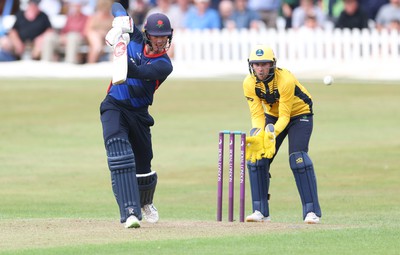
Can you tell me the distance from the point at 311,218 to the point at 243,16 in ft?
67.7

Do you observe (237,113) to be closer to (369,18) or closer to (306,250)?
(369,18)

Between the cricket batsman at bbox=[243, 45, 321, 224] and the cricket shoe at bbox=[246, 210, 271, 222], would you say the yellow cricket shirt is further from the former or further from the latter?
the cricket shoe at bbox=[246, 210, 271, 222]

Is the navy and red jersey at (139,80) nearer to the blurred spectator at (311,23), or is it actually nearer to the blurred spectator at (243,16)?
the blurred spectator at (311,23)

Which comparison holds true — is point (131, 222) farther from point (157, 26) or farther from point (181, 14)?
point (181, 14)

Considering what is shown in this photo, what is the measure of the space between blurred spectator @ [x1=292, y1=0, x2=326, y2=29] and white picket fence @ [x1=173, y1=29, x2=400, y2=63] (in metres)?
0.49

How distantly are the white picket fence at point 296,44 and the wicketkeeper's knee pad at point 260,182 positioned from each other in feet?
60.8

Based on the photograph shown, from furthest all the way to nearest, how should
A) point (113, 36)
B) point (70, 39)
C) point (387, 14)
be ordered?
point (70, 39), point (387, 14), point (113, 36)

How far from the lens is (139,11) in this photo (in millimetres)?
33344

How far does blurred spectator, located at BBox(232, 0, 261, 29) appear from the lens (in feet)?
106

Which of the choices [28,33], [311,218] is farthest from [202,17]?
[311,218]

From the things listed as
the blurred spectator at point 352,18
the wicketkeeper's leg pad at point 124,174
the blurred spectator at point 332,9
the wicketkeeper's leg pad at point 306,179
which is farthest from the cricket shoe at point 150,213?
the blurred spectator at point 332,9

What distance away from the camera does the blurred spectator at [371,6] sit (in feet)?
104

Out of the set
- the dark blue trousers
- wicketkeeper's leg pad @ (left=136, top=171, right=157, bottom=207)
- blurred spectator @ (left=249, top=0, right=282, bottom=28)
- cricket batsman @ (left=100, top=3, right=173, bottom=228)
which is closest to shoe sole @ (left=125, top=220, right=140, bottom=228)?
cricket batsman @ (left=100, top=3, right=173, bottom=228)

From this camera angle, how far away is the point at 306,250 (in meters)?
10.0
